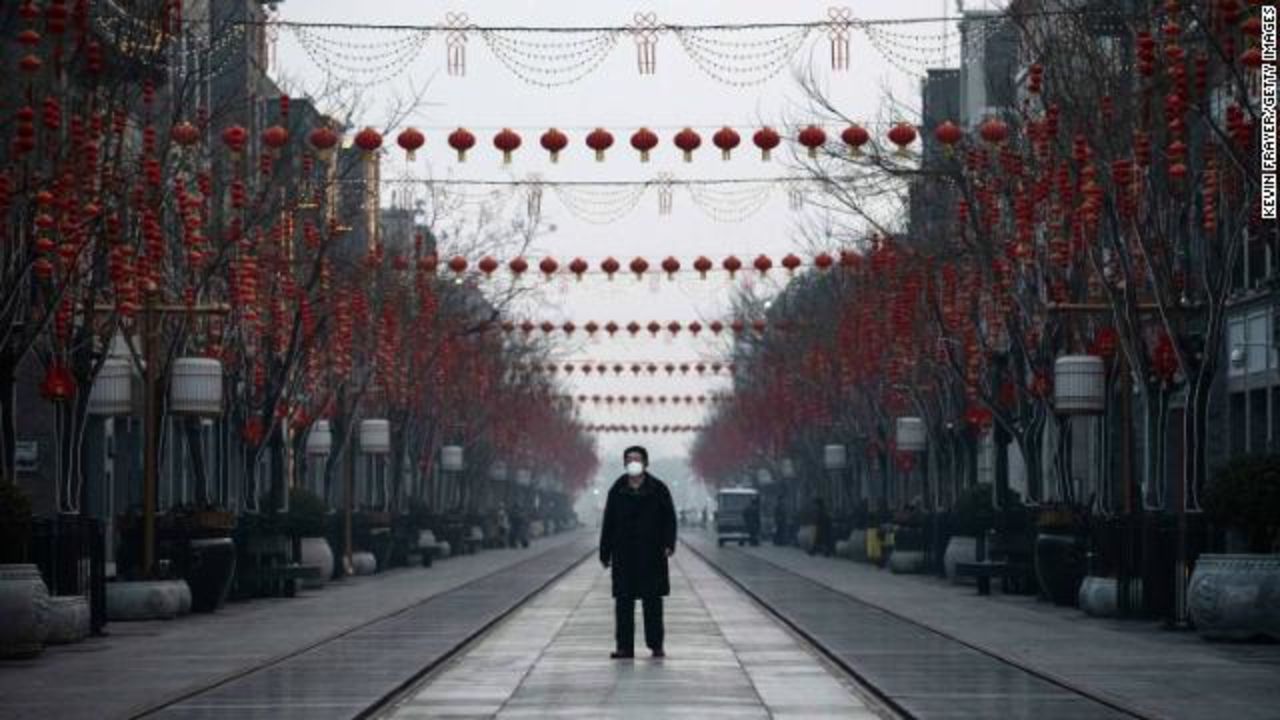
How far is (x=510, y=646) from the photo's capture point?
31.5 metres

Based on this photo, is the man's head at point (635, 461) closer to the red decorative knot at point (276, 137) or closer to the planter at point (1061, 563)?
the red decorative knot at point (276, 137)

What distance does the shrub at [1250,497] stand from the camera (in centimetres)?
3133

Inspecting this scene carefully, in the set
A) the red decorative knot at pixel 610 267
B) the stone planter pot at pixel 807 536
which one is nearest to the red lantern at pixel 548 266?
the red decorative knot at pixel 610 267

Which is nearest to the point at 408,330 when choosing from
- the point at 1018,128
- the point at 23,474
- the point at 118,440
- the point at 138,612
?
the point at 118,440

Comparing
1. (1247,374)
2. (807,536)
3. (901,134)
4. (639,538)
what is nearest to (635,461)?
(639,538)

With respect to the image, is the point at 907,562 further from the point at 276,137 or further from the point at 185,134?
the point at 185,134

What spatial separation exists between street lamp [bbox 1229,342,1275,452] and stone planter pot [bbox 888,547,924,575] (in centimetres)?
Answer: 1223

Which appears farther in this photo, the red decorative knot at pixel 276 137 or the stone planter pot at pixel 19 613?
the red decorative knot at pixel 276 137

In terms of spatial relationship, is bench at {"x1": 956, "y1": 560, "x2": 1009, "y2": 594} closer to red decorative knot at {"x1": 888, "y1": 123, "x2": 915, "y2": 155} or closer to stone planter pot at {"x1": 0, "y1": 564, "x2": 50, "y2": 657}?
red decorative knot at {"x1": 888, "y1": 123, "x2": 915, "y2": 155}

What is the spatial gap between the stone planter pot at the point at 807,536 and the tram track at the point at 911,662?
49866 mm

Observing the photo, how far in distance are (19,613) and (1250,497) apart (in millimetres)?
13893

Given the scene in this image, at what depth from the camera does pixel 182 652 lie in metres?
30.1

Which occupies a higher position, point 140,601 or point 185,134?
point 185,134

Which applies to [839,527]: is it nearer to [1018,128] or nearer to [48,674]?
[1018,128]
